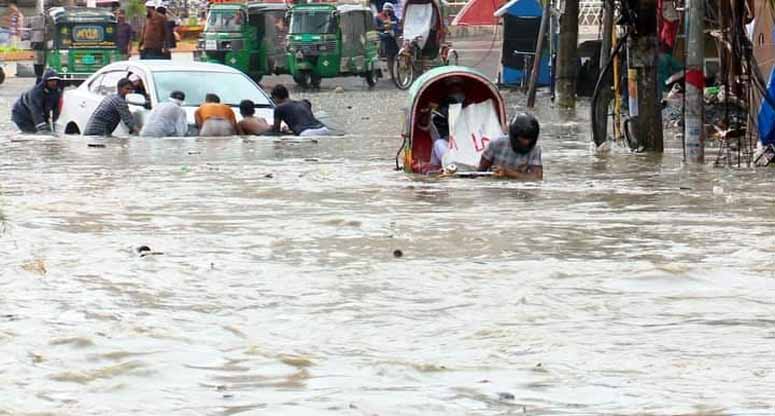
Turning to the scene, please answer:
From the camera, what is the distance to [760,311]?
8203 mm

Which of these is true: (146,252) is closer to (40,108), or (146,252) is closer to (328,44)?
(40,108)

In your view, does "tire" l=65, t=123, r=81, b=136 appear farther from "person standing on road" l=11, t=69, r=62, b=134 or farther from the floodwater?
the floodwater

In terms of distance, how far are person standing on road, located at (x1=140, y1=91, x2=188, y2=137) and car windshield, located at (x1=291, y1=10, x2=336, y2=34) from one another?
1640cm

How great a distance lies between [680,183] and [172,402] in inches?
368

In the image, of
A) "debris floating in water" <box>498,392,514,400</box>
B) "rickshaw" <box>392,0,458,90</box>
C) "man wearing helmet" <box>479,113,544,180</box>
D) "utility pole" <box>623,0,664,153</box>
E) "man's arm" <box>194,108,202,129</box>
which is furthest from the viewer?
"rickshaw" <box>392,0,458,90</box>

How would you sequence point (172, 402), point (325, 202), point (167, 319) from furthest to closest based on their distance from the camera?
point (325, 202) < point (167, 319) < point (172, 402)

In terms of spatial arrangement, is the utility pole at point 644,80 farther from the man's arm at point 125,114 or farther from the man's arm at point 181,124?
the man's arm at point 125,114

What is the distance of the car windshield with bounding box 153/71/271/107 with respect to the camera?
68.1 ft

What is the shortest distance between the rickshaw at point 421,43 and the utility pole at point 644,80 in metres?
18.4

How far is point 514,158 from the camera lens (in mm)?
14969

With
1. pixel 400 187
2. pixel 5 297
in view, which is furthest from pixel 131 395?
pixel 400 187

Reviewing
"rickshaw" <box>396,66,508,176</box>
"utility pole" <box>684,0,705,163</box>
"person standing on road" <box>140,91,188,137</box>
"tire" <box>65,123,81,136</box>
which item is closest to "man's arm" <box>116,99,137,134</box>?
"person standing on road" <box>140,91,188,137</box>

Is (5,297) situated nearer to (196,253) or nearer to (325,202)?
(196,253)

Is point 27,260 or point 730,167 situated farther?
point 730,167
